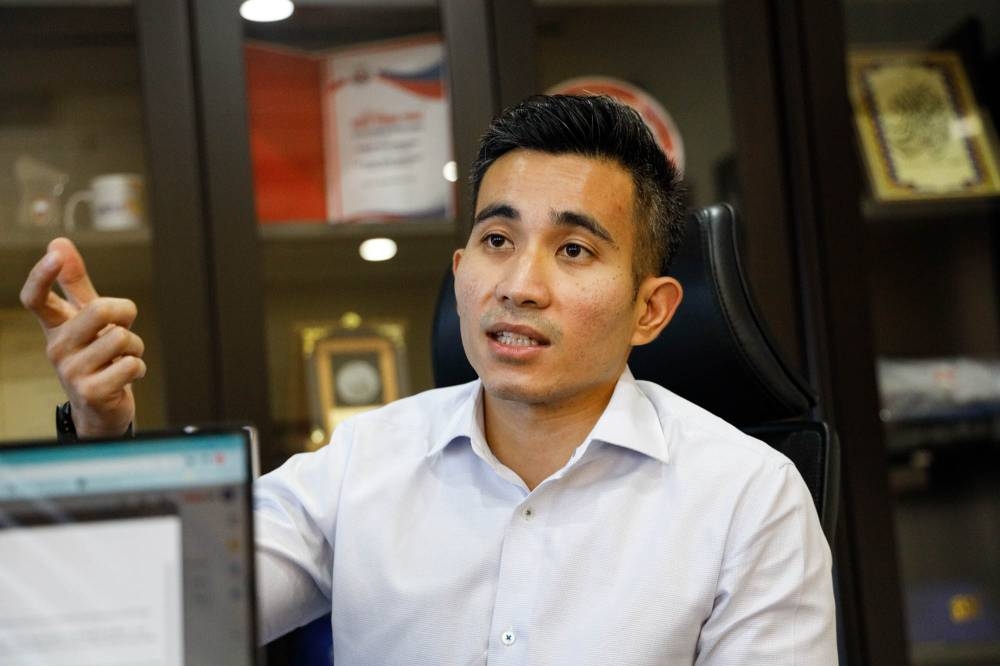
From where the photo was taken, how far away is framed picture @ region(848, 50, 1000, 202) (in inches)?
90.0

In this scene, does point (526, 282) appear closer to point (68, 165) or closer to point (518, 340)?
point (518, 340)

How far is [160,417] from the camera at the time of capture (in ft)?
6.39

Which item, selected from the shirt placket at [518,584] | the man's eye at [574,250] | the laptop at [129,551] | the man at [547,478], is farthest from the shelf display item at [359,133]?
the laptop at [129,551]

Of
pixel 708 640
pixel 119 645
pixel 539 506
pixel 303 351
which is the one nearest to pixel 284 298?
pixel 303 351

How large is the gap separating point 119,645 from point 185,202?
1478mm

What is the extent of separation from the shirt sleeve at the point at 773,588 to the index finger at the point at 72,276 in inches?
28.2

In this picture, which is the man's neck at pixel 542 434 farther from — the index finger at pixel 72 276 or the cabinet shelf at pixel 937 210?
the cabinet shelf at pixel 937 210

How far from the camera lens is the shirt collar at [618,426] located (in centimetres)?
117

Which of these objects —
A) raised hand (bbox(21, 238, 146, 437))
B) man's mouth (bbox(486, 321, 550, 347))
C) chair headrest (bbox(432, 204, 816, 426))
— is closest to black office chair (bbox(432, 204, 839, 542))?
chair headrest (bbox(432, 204, 816, 426))

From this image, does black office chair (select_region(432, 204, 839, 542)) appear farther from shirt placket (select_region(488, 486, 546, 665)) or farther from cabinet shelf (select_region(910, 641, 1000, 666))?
cabinet shelf (select_region(910, 641, 1000, 666))

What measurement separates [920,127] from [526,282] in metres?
1.53

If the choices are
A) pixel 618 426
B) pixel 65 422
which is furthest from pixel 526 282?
pixel 65 422

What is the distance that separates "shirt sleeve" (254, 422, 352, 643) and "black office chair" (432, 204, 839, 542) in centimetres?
42

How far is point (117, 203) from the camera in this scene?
2.01 m
